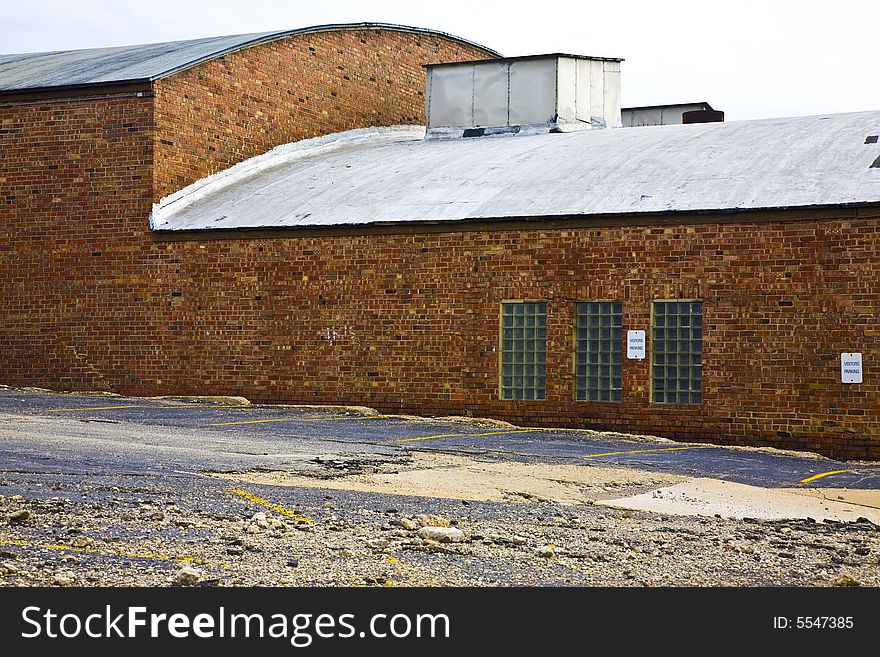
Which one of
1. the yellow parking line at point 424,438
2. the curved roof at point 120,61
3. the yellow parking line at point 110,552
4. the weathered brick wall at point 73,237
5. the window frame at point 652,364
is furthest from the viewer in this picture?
the curved roof at point 120,61

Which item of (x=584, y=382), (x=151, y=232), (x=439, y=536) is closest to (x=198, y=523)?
(x=439, y=536)

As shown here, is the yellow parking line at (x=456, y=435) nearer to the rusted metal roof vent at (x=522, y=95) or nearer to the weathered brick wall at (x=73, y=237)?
the weathered brick wall at (x=73, y=237)

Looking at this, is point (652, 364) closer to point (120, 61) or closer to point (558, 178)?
point (558, 178)

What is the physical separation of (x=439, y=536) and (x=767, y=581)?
2.34m

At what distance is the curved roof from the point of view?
2433 centimetres

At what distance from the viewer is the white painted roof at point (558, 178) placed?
19.1 m

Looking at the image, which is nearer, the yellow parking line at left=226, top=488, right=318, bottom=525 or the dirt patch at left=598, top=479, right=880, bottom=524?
the yellow parking line at left=226, top=488, right=318, bottom=525

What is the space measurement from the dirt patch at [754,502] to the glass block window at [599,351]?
6.15 meters

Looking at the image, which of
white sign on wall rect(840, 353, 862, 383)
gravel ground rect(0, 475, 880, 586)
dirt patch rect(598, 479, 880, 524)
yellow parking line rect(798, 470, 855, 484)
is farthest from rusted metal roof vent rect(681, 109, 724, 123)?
gravel ground rect(0, 475, 880, 586)

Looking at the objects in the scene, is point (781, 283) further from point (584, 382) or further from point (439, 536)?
point (439, 536)

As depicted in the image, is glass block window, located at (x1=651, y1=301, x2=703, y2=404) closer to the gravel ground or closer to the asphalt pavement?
the asphalt pavement

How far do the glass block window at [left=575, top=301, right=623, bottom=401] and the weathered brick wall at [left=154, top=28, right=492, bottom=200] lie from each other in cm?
872

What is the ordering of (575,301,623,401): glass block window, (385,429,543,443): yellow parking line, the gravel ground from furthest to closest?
(575,301,623,401): glass block window → (385,429,543,443): yellow parking line → the gravel ground

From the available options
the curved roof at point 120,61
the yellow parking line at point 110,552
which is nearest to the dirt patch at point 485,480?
the yellow parking line at point 110,552
